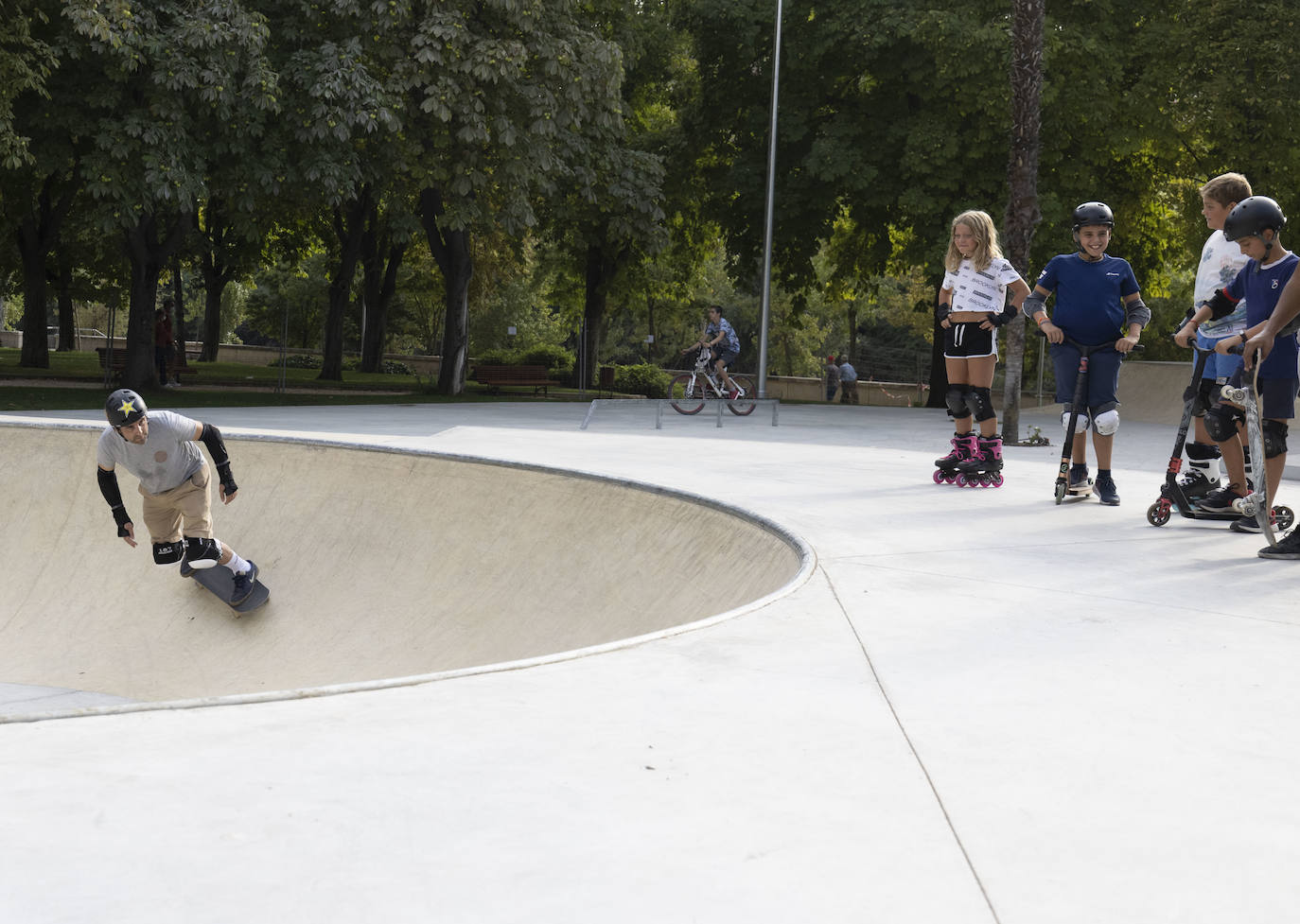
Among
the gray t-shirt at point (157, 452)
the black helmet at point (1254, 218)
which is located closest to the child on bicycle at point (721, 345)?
the gray t-shirt at point (157, 452)

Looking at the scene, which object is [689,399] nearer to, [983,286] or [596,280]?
[983,286]

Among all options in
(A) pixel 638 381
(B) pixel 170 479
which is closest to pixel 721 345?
(B) pixel 170 479

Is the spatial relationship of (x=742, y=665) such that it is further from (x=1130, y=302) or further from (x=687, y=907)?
(x=1130, y=302)

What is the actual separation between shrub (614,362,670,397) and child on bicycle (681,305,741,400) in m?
16.2

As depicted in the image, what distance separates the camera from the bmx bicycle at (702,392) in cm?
1945

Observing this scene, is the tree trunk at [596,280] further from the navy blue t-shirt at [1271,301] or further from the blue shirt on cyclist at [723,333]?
the navy blue t-shirt at [1271,301]

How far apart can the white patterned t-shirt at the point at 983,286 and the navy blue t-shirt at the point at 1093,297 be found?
0.75 meters

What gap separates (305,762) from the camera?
9.56ft

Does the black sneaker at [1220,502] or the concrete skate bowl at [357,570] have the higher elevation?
the black sneaker at [1220,502]

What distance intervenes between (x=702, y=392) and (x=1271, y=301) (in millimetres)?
13416

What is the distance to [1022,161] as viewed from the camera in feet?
48.8

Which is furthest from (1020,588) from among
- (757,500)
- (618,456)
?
(618,456)

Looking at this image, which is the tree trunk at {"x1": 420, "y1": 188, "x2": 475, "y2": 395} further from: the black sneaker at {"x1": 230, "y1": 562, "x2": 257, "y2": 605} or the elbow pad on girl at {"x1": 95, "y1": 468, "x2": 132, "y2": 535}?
the elbow pad on girl at {"x1": 95, "y1": 468, "x2": 132, "y2": 535}

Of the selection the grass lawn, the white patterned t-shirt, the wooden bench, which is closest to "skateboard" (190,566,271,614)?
the white patterned t-shirt
